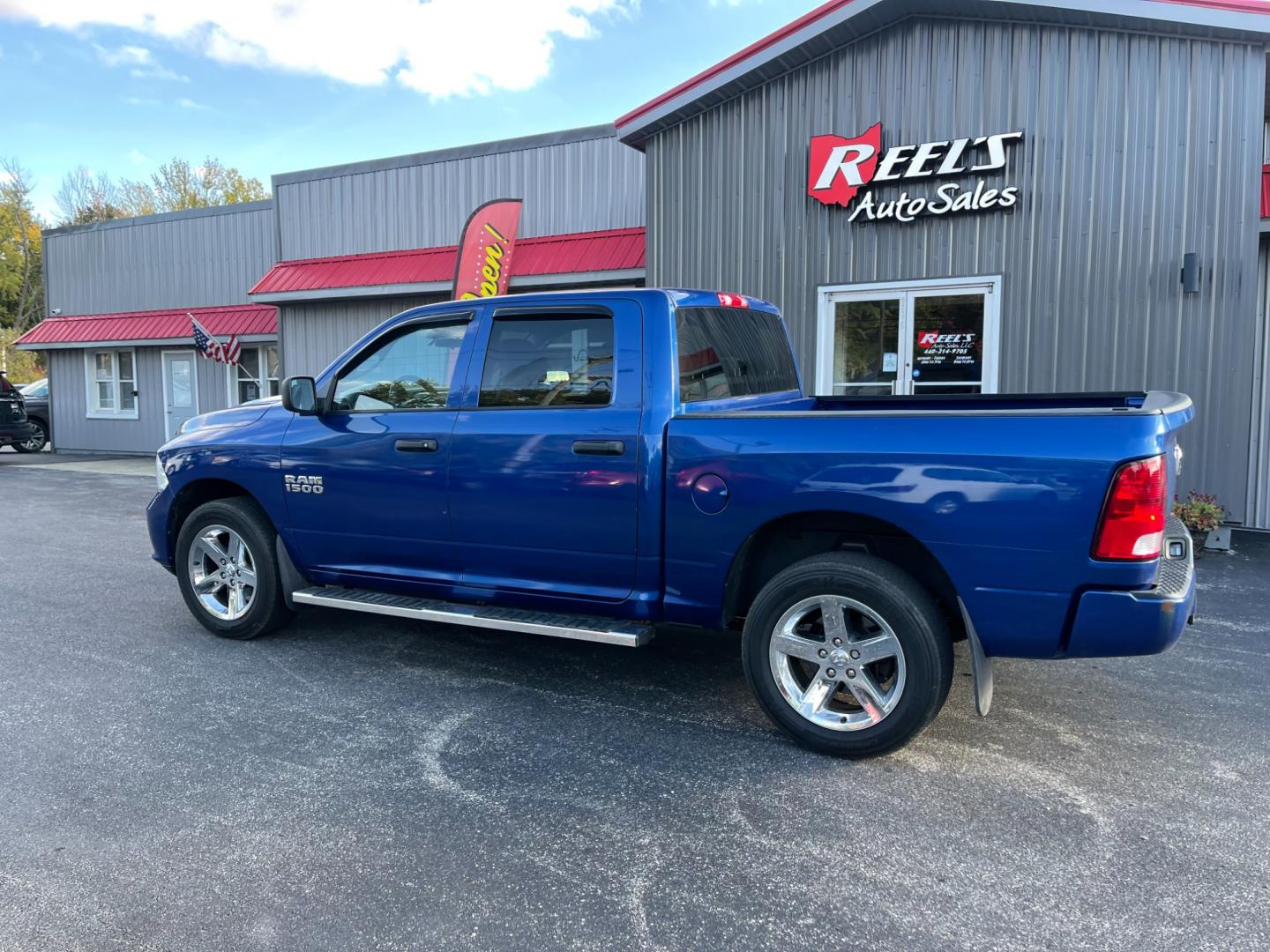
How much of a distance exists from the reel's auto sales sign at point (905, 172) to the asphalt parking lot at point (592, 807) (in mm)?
5319

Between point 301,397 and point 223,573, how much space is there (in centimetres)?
129

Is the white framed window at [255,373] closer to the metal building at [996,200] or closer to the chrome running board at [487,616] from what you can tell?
the metal building at [996,200]

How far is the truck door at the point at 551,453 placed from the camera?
13.6 ft

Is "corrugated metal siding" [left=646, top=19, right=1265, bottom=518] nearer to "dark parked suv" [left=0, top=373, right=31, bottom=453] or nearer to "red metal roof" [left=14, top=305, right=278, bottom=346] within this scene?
"red metal roof" [left=14, top=305, right=278, bottom=346]

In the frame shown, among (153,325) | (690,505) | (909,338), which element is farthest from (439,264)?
(690,505)

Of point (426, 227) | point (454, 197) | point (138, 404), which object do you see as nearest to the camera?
point (454, 197)

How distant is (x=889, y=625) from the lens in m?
3.60

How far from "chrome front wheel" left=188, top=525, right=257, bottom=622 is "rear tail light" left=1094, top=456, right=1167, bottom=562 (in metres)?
4.40

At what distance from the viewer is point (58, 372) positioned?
796 inches

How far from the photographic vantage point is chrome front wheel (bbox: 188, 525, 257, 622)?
5352mm

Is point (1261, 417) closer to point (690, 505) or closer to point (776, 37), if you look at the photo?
point (776, 37)

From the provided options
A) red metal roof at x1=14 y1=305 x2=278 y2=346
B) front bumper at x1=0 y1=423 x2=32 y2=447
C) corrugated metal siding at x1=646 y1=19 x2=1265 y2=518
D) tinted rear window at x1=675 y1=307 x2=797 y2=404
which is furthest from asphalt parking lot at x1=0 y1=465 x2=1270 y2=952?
front bumper at x1=0 y1=423 x2=32 y2=447

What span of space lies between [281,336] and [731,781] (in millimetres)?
14347

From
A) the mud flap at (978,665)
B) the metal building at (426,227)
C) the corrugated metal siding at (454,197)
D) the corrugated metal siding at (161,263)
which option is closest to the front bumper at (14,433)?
the corrugated metal siding at (161,263)
